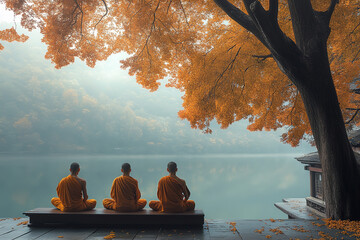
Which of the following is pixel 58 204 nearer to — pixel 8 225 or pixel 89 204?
pixel 89 204

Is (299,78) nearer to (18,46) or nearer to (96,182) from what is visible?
(96,182)

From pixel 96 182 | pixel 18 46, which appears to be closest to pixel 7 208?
pixel 96 182

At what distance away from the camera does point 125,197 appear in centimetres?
514

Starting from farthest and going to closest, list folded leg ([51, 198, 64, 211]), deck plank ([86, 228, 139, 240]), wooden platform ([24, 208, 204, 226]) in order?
1. folded leg ([51, 198, 64, 211])
2. wooden platform ([24, 208, 204, 226])
3. deck plank ([86, 228, 139, 240])

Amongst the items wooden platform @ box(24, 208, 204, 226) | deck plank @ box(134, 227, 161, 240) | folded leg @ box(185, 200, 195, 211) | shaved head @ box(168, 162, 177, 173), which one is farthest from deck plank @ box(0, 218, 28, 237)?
folded leg @ box(185, 200, 195, 211)

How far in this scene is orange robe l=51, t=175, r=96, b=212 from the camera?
5078mm

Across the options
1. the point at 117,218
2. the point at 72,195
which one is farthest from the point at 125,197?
the point at 72,195

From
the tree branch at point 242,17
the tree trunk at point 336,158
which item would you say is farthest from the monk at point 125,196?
the tree trunk at point 336,158

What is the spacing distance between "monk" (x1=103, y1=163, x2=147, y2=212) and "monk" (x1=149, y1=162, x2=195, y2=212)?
35 cm

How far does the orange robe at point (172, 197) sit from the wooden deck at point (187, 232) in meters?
0.44

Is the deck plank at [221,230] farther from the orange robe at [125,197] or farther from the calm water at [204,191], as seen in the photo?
the calm water at [204,191]

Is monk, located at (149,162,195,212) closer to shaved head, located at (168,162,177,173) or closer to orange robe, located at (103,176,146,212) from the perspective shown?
shaved head, located at (168,162,177,173)

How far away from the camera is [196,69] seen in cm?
866

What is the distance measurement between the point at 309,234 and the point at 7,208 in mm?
21428
